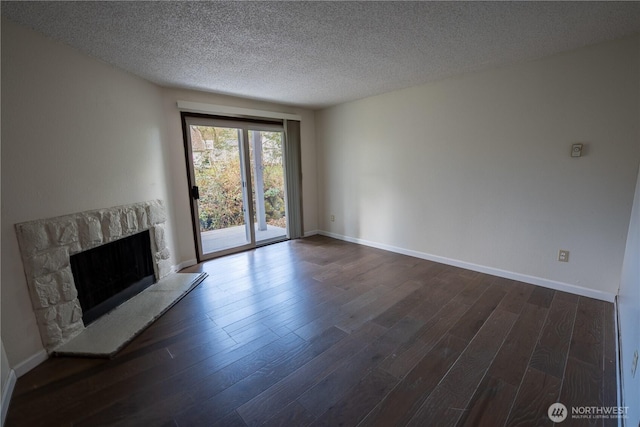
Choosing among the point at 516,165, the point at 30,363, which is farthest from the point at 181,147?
the point at 516,165

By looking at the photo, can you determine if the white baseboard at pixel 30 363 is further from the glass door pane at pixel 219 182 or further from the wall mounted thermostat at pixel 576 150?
the wall mounted thermostat at pixel 576 150

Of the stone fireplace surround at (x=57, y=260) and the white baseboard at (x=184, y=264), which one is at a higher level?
the stone fireplace surround at (x=57, y=260)

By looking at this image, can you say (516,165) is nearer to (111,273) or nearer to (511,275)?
(511,275)

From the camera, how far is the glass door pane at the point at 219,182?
379 cm

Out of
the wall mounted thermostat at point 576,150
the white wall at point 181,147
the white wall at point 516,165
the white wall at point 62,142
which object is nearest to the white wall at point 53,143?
the white wall at point 62,142

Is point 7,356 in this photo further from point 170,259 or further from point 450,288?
point 450,288

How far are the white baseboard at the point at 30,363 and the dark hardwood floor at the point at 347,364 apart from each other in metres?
0.04

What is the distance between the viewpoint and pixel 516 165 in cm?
286

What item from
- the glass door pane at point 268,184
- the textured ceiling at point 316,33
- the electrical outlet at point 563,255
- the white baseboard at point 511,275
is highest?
the textured ceiling at point 316,33

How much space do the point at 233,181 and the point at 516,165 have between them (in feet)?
11.7

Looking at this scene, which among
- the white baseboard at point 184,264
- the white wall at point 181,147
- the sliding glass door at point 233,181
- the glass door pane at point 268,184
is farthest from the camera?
the glass door pane at point 268,184

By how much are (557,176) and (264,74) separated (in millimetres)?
3066

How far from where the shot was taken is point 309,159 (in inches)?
197

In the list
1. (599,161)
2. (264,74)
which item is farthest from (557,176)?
(264,74)
